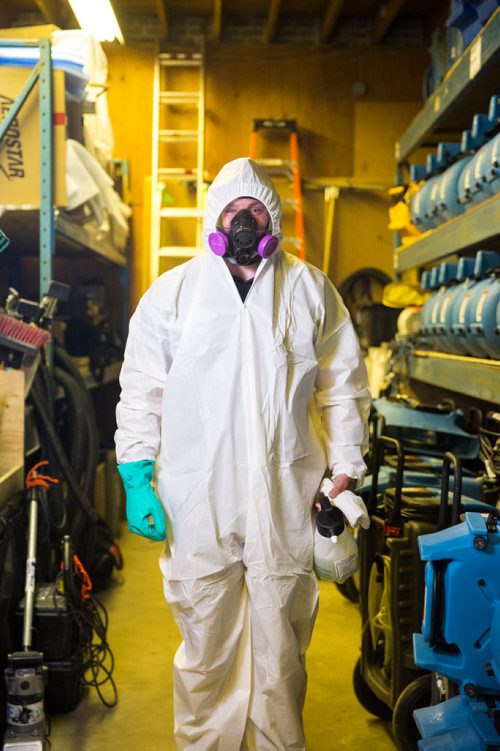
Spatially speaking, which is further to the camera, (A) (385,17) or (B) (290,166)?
(B) (290,166)

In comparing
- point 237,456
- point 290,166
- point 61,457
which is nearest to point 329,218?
point 290,166

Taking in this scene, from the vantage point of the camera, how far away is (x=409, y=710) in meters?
2.14

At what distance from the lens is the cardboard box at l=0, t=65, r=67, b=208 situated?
3.17 metres

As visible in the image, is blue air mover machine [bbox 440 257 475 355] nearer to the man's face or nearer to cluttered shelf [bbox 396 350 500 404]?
cluttered shelf [bbox 396 350 500 404]

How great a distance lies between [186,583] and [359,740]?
2.81 feet

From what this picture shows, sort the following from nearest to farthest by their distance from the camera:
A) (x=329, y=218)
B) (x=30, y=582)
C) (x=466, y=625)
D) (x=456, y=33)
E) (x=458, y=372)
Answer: (x=466, y=625), (x=30, y=582), (x=458, y=372), (x=456, y=33), (x=329, y=218)

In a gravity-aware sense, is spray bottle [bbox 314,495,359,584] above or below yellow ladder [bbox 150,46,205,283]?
below

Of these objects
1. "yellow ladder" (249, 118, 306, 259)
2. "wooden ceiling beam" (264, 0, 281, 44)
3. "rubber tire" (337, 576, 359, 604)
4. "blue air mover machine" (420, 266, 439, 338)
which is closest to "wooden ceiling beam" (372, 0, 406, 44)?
"wooden ceiling beam" (264, 0, 281, 44)

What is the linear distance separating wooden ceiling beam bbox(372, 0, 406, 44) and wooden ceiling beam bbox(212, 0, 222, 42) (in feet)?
3.80

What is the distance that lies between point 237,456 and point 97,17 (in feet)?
9.90

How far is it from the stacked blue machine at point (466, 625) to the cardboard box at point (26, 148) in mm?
2147

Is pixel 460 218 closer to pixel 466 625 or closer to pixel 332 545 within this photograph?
pixel 332 545

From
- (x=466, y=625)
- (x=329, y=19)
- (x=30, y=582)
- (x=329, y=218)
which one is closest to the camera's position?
(x=466, y=625)

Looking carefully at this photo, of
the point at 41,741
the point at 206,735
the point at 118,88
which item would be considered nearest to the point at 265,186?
the point at 206,735
